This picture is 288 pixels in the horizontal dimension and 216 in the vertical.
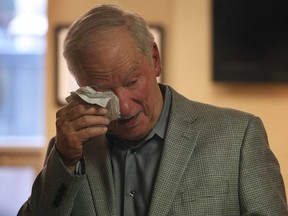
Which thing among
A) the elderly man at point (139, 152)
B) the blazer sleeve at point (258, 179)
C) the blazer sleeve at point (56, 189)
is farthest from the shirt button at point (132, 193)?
the blazer sleeve at point (258, 179)

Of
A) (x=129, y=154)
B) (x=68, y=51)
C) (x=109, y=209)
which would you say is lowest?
(x=109, y=209)

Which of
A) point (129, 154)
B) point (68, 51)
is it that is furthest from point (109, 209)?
point (68, 51)

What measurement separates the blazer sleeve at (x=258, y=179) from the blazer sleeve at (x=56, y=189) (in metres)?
0.39

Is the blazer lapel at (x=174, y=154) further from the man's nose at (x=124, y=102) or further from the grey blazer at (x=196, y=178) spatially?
the man's nose at (x=124, y=102)

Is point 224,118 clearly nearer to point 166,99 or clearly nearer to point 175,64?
point 166,99

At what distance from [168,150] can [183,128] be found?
8 centimetres

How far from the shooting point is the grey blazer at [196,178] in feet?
4.27

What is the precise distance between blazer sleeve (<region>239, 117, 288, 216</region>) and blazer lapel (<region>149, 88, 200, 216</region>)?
0.14 metres

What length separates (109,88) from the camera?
1305 millimetres

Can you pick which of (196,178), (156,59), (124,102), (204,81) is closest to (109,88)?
(124,102)

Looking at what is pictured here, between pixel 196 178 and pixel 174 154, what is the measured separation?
0.26 ft

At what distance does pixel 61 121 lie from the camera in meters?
1.29

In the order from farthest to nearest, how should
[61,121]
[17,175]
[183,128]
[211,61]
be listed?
[17,175] < [211,61] < [183,128] < [61,121]

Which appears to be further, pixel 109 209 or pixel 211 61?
pixel 211 61
